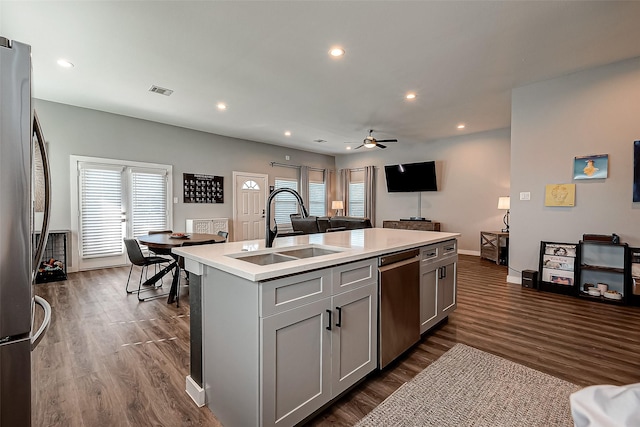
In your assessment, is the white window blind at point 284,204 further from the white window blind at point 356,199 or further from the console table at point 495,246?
the console table at point 495,246

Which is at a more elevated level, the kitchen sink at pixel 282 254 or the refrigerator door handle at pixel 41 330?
the kitchen sink at pixel 282 254

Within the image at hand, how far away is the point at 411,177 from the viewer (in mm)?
7891

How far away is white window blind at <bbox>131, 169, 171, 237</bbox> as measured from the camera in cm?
566

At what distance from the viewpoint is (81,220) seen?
5094 millimetres

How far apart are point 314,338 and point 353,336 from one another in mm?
341

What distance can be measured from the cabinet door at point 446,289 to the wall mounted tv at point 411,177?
5.15m

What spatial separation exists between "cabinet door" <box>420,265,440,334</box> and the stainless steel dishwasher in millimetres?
107

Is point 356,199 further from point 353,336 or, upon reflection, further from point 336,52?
point 353,336

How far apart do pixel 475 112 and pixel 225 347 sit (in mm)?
5658

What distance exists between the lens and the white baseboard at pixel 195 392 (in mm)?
1700

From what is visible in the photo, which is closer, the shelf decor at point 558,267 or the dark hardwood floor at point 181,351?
the dark hardwood floor at point 181,351

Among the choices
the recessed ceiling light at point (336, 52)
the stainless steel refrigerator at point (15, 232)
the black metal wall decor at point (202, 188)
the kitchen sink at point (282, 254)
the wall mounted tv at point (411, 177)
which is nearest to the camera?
the stainless steel refrigerator at point (15, 232)

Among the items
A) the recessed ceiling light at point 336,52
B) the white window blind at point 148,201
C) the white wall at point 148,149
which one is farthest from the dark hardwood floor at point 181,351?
the recessed ceiling light at point 336,52

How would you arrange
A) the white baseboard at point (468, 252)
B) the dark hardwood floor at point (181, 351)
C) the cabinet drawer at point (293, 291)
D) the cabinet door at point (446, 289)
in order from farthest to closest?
the white baseboard at point (468, 252), the cabinet door at point (446, 289), the dark hardwood floor at point (181, 351), the cabinet drawer at point (293, 291)
